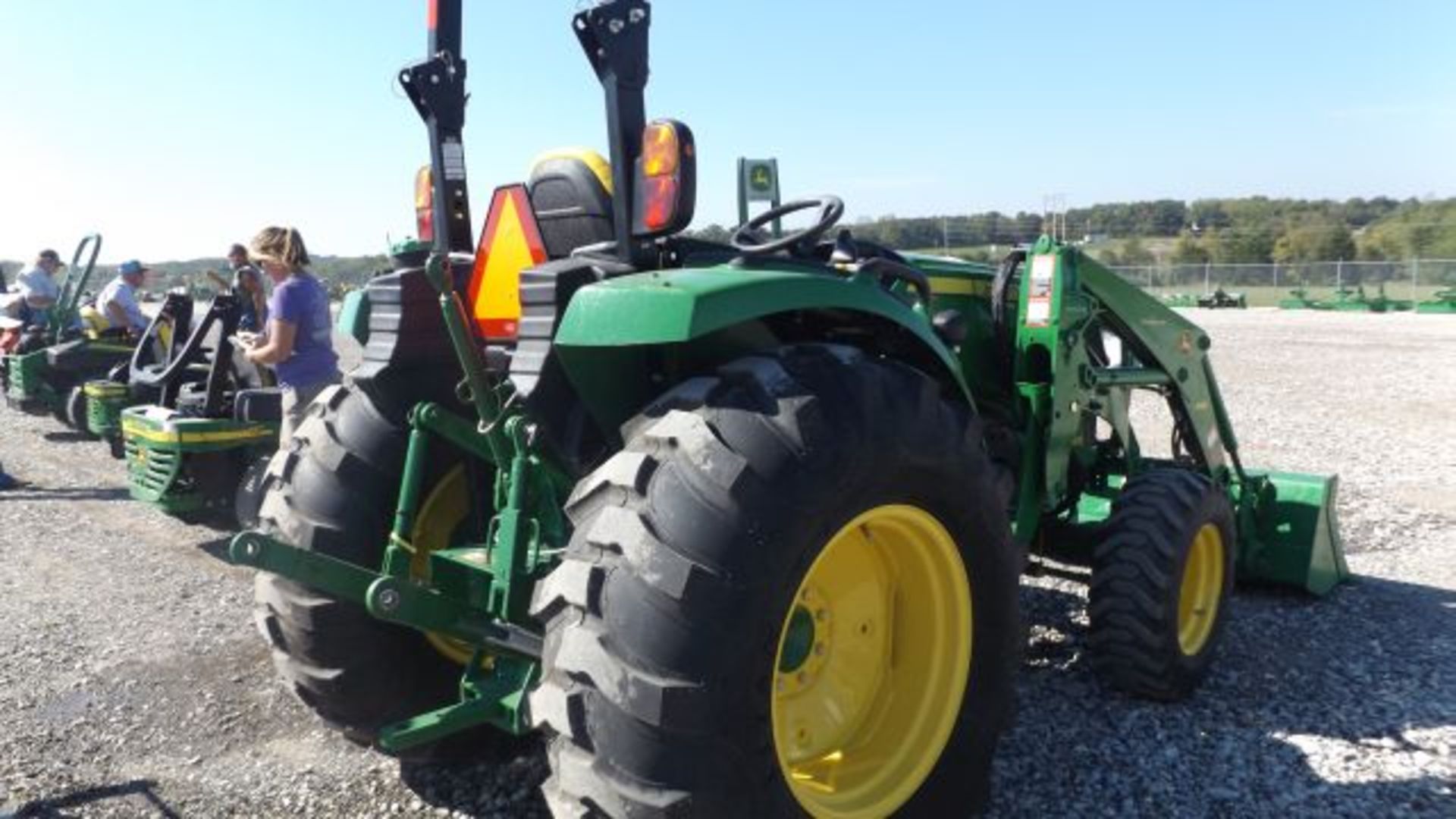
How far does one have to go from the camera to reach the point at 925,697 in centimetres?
318

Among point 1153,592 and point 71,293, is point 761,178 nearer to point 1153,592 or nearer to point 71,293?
point 1153,592

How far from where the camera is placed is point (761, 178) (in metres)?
7.11

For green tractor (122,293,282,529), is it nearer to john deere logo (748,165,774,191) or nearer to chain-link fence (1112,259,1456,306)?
john deere logo (748,165,774,191)

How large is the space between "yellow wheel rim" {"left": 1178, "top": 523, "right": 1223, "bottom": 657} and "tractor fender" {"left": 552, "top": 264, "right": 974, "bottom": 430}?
72.8 inches

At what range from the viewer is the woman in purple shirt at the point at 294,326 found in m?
6.25

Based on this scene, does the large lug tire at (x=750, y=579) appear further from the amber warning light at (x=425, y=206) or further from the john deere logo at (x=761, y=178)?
the john deere logo at (x=761, y=178)

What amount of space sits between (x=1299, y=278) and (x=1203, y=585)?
136ft

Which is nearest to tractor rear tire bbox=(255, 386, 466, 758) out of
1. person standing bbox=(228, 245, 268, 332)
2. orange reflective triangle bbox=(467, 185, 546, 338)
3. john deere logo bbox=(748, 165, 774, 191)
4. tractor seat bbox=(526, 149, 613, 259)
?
orange reflective triangle bbox=(467, 185, 546, 338)

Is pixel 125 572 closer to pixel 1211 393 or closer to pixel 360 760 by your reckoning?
pixel 360 760

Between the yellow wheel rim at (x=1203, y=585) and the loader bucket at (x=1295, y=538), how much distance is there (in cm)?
99

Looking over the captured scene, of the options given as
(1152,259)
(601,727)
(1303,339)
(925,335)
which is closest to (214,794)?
(601,727)

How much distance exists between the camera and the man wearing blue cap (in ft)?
38.6

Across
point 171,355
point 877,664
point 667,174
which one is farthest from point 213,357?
point 877,664

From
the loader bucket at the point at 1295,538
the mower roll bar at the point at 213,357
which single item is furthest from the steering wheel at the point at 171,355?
the loader bucket at the point at 1295,538
